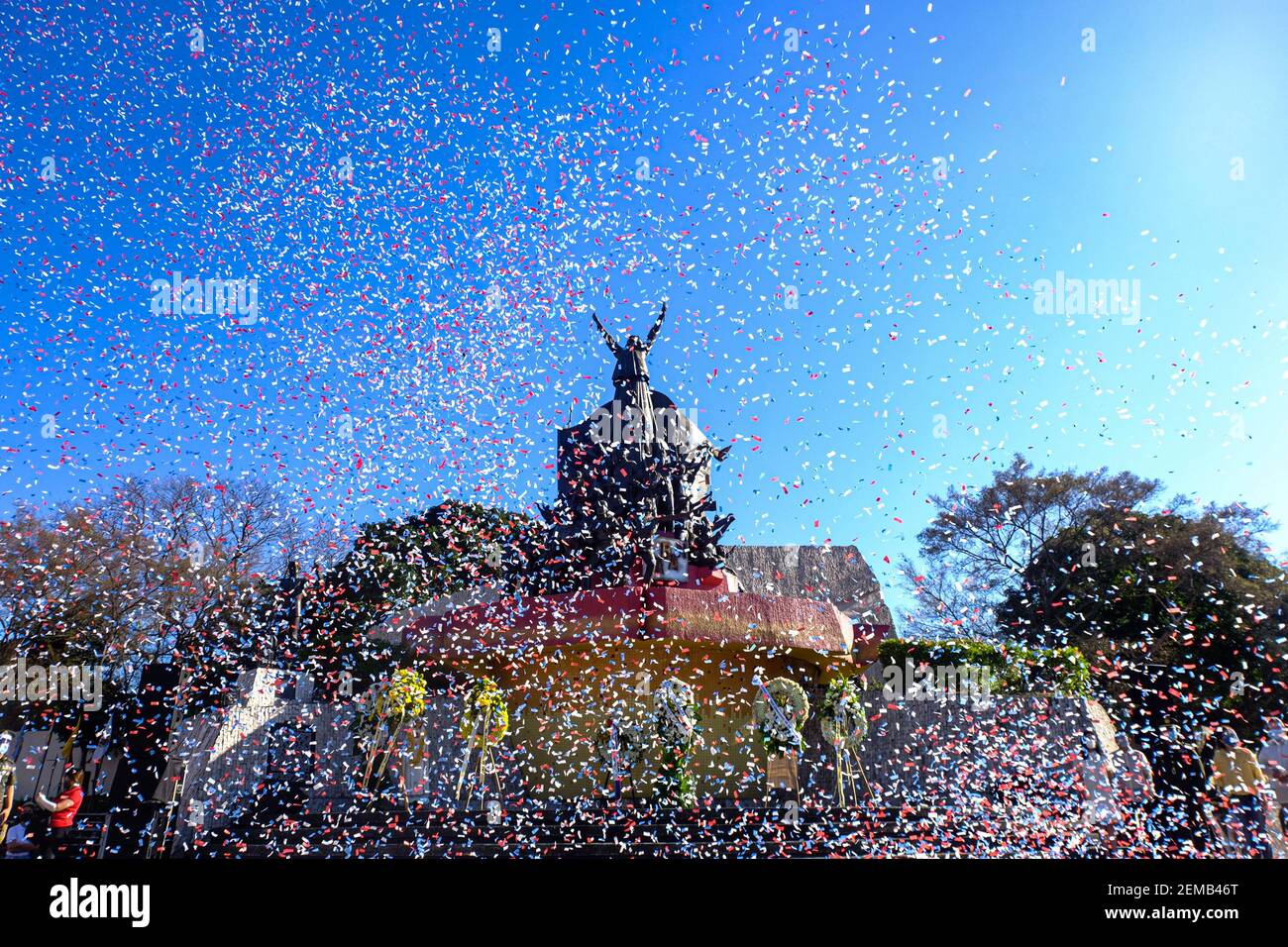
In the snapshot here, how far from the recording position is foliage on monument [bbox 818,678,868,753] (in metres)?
11.0

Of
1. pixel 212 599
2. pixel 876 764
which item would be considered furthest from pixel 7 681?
pixel 876 764

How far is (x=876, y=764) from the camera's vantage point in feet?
47.3

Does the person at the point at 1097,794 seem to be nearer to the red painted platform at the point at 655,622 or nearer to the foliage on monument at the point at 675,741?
the red painted platform at the point at 655,622

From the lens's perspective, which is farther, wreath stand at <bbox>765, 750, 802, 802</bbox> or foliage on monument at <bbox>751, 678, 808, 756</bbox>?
wreath stand at <bbox>765, 750, 802, 802</bbox>

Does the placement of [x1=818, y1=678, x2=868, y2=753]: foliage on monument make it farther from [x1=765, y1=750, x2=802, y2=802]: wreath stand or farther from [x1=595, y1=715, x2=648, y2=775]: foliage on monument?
[x1=595, y1=715, x2=648, y2=775]: foliage on monument

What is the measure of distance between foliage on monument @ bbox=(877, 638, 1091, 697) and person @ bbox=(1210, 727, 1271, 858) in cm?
577

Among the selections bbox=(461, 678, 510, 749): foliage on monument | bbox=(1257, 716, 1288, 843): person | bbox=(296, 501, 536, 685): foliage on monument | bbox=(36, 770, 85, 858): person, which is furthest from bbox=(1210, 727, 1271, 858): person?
bbox=(296, 501, 536, 685): foliage on monument

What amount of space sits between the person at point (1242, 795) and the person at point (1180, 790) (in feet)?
1.97

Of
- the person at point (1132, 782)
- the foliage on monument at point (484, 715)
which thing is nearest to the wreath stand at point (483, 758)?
the foliage on monument at point (484, 715)

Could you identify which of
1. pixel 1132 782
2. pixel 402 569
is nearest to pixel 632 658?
pixel 1132 782

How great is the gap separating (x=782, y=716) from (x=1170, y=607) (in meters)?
14.3

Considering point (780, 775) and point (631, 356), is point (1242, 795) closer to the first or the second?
point (780, 775)

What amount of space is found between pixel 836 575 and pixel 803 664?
21.9 m

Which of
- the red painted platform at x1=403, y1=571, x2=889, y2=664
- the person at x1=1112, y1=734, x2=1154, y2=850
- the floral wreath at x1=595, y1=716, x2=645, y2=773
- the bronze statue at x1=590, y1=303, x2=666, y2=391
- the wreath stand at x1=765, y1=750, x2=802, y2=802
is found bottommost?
the person at x1=1112, y1=734, x2=1154, y2=850
